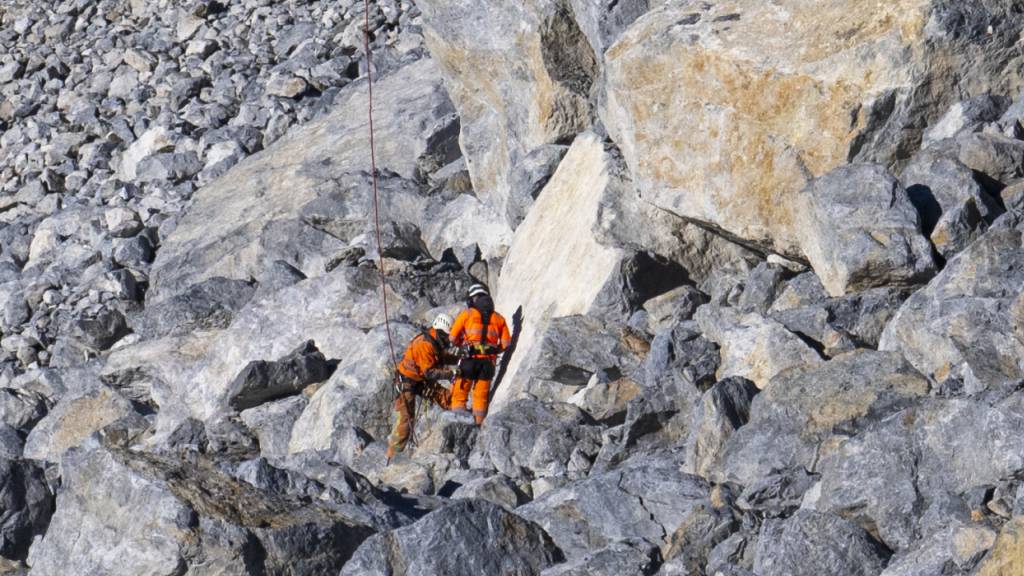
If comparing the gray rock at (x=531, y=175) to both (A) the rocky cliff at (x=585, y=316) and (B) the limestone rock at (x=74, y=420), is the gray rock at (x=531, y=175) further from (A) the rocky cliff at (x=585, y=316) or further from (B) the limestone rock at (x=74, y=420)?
(B) the limestone rock at (x=74, y=420)

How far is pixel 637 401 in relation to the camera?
11320 millimetres

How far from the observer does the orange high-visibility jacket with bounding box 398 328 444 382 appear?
47.1 ft

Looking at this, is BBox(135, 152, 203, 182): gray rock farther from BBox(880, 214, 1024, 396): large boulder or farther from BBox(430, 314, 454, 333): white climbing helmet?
BBox(880, 214, 1024, 396): large boulder

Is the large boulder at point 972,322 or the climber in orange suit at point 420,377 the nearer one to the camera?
the large boulder at point 972,322

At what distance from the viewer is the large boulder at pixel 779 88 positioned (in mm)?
12391

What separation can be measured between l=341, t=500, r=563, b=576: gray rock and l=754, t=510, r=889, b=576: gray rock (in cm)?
157

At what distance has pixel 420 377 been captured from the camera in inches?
567

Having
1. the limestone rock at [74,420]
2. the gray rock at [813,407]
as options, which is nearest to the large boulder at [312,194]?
the limestone rock at [74,420]

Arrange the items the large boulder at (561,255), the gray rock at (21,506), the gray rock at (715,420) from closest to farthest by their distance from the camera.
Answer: the gray rock at (715,420), the gray rock at (21,506), the large boulder at (561,255)

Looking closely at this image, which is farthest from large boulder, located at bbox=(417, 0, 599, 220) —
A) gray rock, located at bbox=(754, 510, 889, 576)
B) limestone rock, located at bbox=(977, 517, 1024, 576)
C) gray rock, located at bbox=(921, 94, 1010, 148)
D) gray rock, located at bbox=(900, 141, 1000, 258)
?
limestone rock, located at bbox=(977, 517, 1024, 576)

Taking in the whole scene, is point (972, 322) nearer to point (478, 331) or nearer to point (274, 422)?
point (478, 331)

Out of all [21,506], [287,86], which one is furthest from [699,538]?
[287,86]

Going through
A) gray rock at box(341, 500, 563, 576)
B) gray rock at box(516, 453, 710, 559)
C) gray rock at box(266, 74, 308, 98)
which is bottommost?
gray rock at box(266, 74, 308, 98)

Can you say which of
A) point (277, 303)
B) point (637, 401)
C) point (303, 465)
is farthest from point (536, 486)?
point (277, 303)
